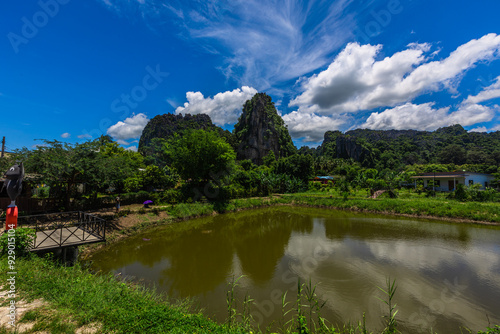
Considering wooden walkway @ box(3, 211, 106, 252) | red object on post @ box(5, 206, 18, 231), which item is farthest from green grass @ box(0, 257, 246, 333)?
wooden walkway @ box(3, 211, 106, 252)

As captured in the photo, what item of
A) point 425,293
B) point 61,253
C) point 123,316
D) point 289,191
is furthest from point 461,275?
point 289,191

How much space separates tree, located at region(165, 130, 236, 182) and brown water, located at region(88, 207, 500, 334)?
1136 cm

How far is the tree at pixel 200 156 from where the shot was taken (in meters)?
28.6

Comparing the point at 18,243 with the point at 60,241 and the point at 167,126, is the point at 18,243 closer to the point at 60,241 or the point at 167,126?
the point at 60,241

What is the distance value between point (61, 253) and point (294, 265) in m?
11.0

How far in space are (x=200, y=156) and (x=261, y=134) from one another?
5278 cm

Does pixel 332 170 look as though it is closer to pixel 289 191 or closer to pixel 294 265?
pixel 289 191

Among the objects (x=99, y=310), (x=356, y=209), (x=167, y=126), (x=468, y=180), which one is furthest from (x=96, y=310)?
(x=167, y=126)

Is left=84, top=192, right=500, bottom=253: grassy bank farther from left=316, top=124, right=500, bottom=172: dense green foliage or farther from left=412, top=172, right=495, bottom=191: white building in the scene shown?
left=316, top=124, right=500, bottom=172: dense green foliage

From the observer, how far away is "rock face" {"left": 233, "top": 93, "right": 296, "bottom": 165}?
259 ft

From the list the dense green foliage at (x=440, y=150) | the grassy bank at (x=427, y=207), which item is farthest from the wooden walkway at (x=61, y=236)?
the dense green foliage at (x=440, y=150)

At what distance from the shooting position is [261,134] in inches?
3120

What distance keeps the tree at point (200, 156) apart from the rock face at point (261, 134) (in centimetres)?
4892

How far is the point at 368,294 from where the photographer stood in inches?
321
